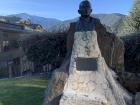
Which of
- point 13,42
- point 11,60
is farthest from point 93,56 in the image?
point 13,42

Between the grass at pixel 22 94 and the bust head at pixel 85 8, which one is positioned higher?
the bust head at pixel 85 8

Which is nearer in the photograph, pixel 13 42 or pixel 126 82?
pixel 126 82

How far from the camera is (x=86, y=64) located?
8.34 meters

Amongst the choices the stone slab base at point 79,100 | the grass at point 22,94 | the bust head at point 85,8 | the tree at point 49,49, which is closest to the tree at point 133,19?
the tree at point 49,49

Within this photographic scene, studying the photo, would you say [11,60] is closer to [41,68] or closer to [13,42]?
[13,42]

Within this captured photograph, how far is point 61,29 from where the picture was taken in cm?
1641

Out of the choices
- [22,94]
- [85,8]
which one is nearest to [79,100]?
[85,8]

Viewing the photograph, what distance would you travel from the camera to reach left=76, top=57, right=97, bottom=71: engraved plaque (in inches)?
327

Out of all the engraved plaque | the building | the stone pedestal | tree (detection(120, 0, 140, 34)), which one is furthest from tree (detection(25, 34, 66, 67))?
tree (detection(120, 0, 140, 34))

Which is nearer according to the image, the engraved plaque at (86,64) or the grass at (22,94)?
the engraved plaque at (86,64)

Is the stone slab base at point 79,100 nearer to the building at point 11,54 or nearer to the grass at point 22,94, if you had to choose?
the grass at point 22,94

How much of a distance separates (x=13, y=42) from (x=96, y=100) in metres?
16.9

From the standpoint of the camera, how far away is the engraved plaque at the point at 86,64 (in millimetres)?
8305

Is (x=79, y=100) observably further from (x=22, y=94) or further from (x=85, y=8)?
(x=22, y=94)
